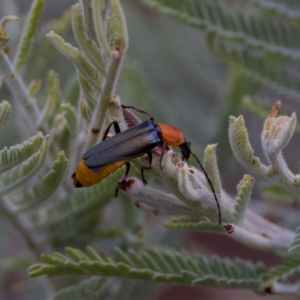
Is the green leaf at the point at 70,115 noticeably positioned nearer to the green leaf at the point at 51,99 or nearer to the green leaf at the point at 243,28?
the green leaf at the point at 51,99

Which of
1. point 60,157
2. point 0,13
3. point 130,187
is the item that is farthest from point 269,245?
point 0,13

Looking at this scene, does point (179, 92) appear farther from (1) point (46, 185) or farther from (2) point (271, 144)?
(2) point (271, 144)

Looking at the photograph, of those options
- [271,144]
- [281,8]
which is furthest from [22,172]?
[281,8]

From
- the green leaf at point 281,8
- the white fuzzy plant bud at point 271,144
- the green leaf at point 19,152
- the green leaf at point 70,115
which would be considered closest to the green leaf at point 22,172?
the green leaf at point 19,152

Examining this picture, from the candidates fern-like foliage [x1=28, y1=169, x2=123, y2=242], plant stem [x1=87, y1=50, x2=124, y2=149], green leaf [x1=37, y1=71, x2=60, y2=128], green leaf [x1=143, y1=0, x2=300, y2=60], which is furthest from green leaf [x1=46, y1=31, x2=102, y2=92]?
green leaf [x1=143, y1=0, x2=300, y2=60]

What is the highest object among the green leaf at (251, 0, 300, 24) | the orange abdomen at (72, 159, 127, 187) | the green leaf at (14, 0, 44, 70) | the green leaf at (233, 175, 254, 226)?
the green leaf at (14, 0, 44, 70)

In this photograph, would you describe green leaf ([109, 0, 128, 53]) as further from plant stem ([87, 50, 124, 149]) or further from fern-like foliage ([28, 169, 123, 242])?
fern-like foliage ([28, 169, 123, 242])

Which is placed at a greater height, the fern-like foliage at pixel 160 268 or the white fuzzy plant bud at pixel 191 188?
the white fuzzy plant bud at pixel 191 188
